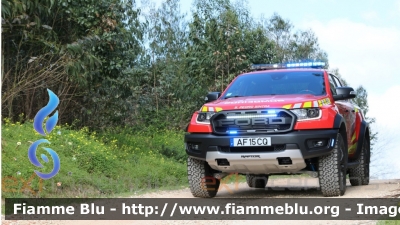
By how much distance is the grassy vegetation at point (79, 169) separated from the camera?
1022 centimetres

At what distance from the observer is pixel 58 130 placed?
1295 centimetres

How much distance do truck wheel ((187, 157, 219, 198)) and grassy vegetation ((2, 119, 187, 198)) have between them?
2334 mm

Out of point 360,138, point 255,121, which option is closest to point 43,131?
point 255,121

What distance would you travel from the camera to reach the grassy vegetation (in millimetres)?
10219

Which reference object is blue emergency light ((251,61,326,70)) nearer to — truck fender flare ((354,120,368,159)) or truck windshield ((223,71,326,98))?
truck windshield ((223,71,326,98))

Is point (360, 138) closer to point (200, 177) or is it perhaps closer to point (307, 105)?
point (307, 105)

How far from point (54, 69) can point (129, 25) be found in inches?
158

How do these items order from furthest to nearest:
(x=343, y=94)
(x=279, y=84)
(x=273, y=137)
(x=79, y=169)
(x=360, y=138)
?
(x=79, y=169)
(x=360, y=138)
(x=279, y=84)
(x=343, y=94)
(x=273, y=137)

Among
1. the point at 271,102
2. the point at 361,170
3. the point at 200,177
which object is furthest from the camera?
the point at 361,170

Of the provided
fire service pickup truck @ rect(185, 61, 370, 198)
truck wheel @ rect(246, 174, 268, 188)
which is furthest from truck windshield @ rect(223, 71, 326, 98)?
truck wheel @ rect(246, 174, 268, 188)

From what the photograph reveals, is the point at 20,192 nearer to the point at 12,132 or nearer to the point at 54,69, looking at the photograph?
the point at 12,132

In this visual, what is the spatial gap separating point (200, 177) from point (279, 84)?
6.14ft

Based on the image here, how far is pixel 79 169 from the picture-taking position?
11.5 meters

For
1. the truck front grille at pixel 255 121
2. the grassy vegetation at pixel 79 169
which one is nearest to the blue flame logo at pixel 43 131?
the grassy vegetation at pixel 79 169
